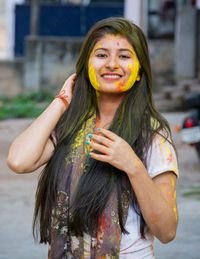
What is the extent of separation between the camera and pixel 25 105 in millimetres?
13289

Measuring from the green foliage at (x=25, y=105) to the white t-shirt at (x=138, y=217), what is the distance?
10.3m

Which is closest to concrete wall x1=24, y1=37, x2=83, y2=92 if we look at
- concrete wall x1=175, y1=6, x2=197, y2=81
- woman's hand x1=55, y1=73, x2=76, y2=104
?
concrete wall x1=175, y1=6, x2=197, y2=81

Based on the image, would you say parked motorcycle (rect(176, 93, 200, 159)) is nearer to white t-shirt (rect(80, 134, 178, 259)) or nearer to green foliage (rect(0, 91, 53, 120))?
green foliage (rect(0, 91, 53, 120))

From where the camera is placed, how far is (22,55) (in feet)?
52.9

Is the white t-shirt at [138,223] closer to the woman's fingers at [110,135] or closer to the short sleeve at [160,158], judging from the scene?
the short sleeve at [160,158]

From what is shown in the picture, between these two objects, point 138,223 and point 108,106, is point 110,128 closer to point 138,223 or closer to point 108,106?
point 108,106

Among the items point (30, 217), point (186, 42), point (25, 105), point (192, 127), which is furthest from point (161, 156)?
point (186, 42)

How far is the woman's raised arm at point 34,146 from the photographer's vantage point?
7.27ft

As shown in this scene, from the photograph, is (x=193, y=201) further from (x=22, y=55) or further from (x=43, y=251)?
(x=22, y=55)

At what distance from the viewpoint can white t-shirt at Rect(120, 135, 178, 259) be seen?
211 centimetres

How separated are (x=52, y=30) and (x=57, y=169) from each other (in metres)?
14.0

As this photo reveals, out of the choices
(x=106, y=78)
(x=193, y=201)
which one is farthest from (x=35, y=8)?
(x=106, y=78)

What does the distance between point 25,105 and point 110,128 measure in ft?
36.8

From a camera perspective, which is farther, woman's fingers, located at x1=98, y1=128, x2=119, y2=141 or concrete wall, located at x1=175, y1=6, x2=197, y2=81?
concrete wall, located at x1=175, y1=6, x2=197, y2=81
